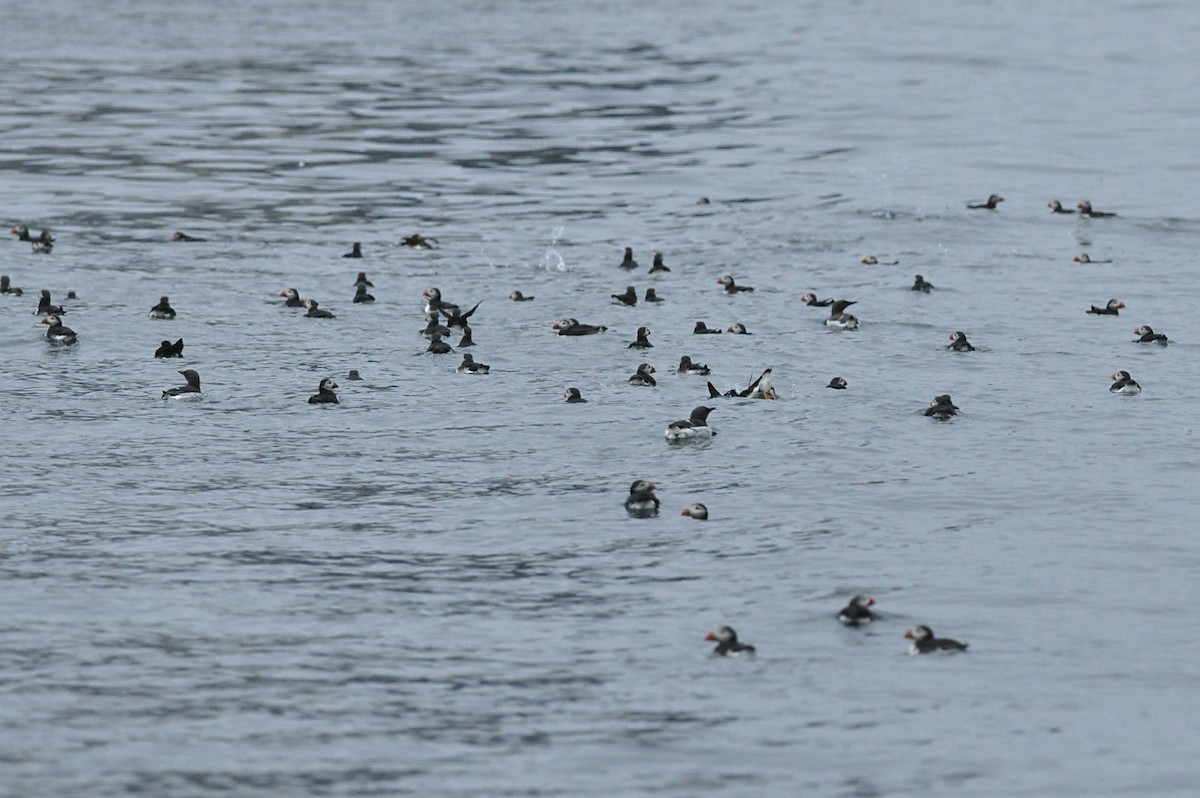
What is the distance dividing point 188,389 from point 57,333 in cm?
622

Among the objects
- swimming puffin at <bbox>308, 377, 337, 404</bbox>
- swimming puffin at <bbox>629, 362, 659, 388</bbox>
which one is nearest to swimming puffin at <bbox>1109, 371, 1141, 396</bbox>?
swimming puffin at <bbox>629, 362, 659, 388</bbox>

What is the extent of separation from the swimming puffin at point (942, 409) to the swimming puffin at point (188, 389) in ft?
49.8

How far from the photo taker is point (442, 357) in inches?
1658

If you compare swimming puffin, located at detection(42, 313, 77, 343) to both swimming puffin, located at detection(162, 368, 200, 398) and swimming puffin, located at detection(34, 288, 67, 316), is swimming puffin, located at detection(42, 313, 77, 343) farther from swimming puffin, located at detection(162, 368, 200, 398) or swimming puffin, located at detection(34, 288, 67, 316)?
swimming puffin, located at detection(162, 368, 200, 398)

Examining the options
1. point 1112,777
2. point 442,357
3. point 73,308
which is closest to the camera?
point 1112,777

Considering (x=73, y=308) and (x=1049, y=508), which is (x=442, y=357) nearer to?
(x=73, y=308)

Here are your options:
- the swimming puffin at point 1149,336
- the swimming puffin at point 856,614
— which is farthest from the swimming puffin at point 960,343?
the swimming puffin at point 856,614

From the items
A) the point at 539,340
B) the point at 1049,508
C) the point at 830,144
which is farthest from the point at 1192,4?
the point at 1049,508

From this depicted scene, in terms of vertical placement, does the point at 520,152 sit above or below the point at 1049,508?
above

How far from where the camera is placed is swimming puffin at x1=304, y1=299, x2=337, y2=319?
45969 mm

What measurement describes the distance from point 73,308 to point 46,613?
71.6ft

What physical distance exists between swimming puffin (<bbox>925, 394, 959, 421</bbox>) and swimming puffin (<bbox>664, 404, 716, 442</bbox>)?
15.6ft

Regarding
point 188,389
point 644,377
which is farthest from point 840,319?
point 188,389

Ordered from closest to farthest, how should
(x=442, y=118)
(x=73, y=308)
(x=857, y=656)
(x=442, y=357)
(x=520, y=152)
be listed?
(x=857, y=656) < (x=442, y=357) < (x=73, y=308) < (x=520, y=152) < (x=442, y=118)
